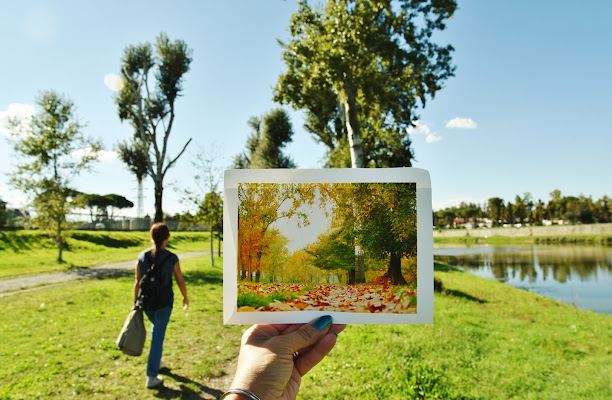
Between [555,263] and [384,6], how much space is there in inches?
1430

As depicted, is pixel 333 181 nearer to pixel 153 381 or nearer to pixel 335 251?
pixel 335 251

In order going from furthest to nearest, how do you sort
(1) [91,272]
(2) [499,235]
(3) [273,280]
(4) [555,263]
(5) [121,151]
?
(2) [499,235], (4) [555,263], (5) [121,151], (1) [91,272], (3) [273,280]

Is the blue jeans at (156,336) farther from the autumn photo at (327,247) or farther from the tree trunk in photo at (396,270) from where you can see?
the tree trunk in photo at (396,270)

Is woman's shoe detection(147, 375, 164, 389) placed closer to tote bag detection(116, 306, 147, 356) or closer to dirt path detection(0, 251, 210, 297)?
tote bag detection(116, 306, 147, 356)

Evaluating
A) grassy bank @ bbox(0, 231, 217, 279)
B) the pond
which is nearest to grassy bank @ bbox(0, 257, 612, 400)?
grassy bank @ bbox(0, 231, 217, 279)

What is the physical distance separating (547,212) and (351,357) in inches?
4525

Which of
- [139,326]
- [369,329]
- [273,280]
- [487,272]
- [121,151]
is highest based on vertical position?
[121,151]

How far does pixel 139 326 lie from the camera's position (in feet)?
17.2

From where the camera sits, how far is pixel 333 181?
1.88 meters

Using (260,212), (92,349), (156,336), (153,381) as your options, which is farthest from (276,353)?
(92,349)

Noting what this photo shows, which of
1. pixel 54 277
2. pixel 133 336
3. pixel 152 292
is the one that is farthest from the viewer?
pixel 54 277

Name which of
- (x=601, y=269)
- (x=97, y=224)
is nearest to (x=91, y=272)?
(x=97, y=224)

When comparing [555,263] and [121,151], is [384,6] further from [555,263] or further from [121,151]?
[555,263]

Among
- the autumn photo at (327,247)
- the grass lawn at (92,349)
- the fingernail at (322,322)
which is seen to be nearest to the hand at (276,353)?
the fingernail at (322,322)
